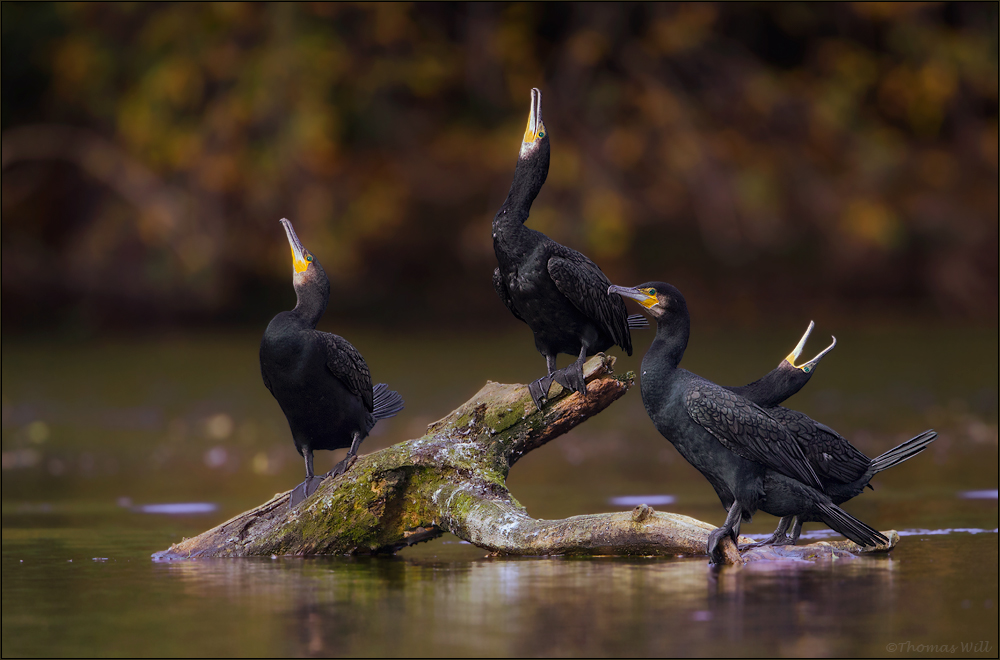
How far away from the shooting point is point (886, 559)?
552cm

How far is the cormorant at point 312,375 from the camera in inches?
227

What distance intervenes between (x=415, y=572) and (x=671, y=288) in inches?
66.4

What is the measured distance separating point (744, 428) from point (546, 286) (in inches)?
49.5

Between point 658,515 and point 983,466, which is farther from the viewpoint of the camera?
point 983,466

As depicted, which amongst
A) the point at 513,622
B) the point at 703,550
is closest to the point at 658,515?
the point at 703,550

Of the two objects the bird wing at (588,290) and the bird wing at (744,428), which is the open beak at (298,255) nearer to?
the bird wing at (588,290)

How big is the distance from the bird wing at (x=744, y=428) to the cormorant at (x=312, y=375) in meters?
1.68

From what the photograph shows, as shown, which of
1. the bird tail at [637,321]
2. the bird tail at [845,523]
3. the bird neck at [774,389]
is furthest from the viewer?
the bird tail at [637,321]

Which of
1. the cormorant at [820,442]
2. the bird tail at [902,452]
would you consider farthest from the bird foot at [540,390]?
the bird tail at [902,452]

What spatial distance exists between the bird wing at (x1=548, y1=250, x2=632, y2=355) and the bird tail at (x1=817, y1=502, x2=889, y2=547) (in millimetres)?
1366

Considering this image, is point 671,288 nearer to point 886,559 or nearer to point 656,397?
point 656,397

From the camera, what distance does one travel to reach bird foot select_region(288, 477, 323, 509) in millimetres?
5984

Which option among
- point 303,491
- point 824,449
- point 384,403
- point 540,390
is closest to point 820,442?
point 824,449

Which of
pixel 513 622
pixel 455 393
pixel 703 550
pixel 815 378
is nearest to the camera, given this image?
pixel 513 622
